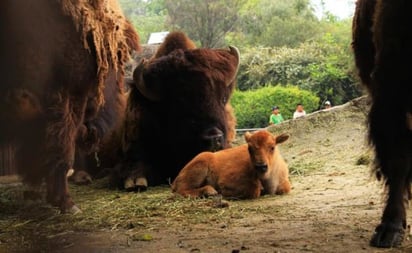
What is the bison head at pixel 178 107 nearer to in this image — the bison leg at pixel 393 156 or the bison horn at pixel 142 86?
the bison horn at pixel 142 86

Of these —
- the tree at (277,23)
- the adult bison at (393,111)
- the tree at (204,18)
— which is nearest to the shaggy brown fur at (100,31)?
the adult bison at (393,111)

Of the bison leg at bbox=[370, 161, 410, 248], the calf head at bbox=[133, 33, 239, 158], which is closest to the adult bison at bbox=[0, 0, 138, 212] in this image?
the calf head at bbox=[133, 33, 239, 158]

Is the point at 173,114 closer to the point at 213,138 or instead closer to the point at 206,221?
the point at 213,138

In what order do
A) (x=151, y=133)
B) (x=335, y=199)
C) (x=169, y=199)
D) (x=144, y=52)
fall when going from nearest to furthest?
1. (x=335, y=199)
2. (x=169, y=199)
3. (x=151, y=133)
4. (x=144, y=52)

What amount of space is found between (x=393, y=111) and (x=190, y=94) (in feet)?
11.2

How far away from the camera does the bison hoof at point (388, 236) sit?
140 inches

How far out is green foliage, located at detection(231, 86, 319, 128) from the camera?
19.9m

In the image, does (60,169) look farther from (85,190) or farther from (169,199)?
(85,190)

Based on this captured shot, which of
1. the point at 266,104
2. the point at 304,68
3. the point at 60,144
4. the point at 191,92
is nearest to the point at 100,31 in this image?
the point at 60,144

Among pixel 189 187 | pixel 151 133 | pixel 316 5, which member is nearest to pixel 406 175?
pixel 189 187

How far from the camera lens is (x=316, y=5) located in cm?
3441

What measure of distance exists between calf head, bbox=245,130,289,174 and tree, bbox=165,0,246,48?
68.2 feet

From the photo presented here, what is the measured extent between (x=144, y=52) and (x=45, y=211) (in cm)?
557

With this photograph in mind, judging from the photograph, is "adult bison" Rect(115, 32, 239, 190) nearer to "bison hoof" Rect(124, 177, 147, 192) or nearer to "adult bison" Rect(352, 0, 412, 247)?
"bison hoof" Rect(124, 177, 147, 192)
